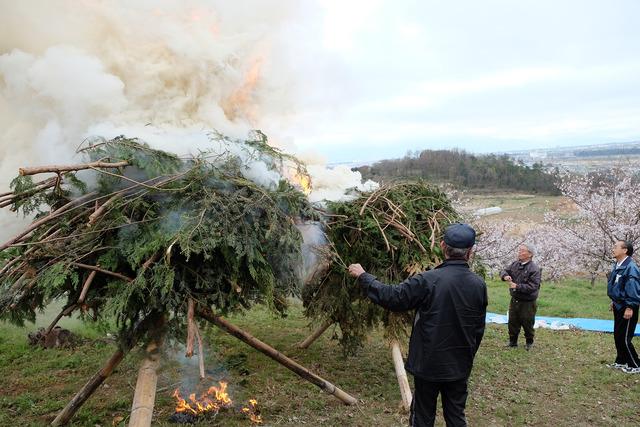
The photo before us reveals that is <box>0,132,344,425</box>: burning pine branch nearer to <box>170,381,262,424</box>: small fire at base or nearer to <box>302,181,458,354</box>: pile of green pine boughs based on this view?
<box>170,381,262,424</box>: small fire at base

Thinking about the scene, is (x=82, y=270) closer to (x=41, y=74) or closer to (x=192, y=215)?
(x=192, y=215)

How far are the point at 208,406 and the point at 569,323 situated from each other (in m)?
8.97

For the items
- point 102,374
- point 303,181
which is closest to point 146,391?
point 102,374

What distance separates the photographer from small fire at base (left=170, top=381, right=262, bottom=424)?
5414 mm

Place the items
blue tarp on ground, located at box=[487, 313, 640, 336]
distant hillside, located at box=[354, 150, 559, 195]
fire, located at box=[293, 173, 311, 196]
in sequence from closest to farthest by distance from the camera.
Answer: fire, located at box=[293, 173, 311, 196] < blue tarp on ground, located at box=[487, 313, 640, 336] < distant hillside, located at box=[354, 150, 559, 195]

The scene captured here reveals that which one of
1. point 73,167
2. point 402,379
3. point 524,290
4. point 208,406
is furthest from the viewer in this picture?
point 524,290

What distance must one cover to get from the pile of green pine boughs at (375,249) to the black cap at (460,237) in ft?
6.02

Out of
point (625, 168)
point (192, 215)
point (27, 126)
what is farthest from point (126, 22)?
point (625, 168)

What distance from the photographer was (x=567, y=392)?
6805mm

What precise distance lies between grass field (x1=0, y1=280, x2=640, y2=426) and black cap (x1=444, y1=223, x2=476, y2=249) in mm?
2854

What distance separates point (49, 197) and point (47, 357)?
431 centimetres

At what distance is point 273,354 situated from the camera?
5.52m

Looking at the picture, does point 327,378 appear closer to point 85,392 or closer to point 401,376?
point 401,376

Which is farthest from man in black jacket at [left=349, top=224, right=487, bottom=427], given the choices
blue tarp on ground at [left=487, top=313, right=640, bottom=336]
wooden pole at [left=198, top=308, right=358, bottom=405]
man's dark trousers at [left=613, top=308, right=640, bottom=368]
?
blue tarp on ground at [left=487, top=313, right=640, bottom=336]
